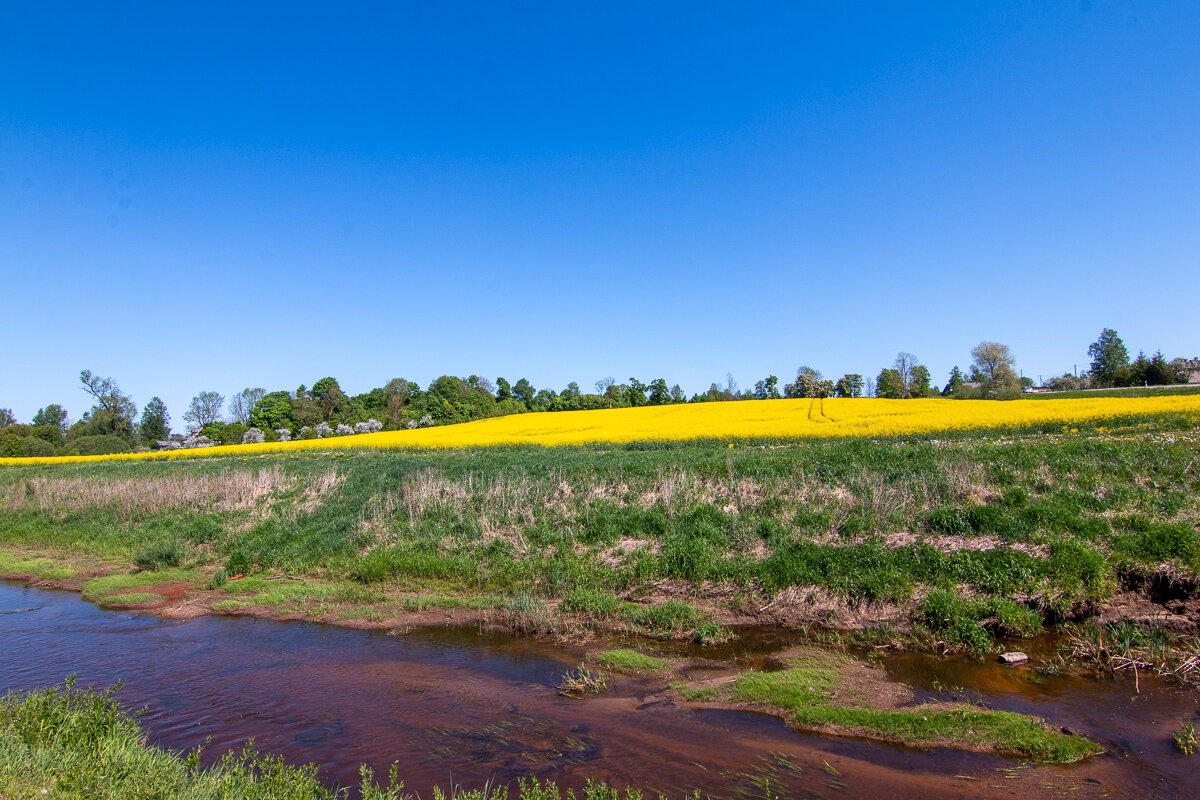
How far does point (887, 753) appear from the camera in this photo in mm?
5914

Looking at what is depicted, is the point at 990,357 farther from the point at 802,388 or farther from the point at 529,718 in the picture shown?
the point at 529,718

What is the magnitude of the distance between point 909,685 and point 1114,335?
107 meters

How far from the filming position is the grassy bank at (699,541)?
9.99 meters

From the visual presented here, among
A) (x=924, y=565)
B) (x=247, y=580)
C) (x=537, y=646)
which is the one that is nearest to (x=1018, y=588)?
(x=924, y=565)

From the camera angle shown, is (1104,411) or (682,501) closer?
(682,501)

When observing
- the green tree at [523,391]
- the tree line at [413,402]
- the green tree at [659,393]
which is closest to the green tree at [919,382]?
the tree line at [413,402]

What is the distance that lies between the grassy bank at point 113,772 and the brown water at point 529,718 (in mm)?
606

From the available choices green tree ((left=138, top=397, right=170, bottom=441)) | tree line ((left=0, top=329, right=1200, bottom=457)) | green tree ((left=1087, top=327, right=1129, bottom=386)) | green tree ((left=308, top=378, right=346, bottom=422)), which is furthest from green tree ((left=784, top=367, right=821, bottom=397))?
green tree ((left=138, top=397, right=170, bottom=441))

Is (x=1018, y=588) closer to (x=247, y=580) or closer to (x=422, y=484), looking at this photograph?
(x=422, y=484)

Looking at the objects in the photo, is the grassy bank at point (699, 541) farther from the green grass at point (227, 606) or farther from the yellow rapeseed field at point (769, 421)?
the yellow rapeseed field at point (769, 421)

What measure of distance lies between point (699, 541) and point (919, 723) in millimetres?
6331

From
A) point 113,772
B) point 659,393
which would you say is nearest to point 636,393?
point 659,393

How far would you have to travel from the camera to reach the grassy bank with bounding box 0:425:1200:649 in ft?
32.8

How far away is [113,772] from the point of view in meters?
4.40
